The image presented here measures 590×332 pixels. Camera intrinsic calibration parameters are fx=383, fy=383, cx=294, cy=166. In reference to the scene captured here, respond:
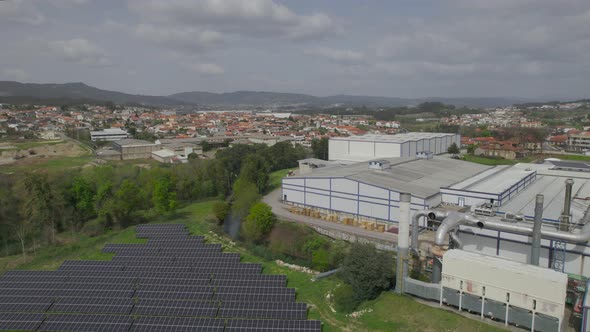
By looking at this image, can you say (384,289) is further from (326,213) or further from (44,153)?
(44,153)

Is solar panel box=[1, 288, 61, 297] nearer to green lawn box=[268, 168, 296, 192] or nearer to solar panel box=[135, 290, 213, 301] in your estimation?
solar panel box=[135, 290, 213, 301]

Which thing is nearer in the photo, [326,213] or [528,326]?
[528,326]

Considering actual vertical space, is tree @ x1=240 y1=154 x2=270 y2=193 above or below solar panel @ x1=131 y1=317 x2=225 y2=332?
above

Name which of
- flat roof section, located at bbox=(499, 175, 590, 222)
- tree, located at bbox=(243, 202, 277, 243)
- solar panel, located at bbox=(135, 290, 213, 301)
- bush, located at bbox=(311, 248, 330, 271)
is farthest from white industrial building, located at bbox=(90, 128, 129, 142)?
flat roof section, located at bbox=(499, 175, 590, 222)

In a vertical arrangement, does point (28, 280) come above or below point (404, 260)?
below

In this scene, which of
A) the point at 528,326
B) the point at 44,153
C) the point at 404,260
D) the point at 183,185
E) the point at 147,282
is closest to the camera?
the point at 528,326

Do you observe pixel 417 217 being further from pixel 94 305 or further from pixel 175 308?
pixel 94 305

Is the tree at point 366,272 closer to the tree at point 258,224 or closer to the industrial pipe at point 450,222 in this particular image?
the industrial pipe at point 450,222

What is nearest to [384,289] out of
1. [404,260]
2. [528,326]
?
[404,260]
